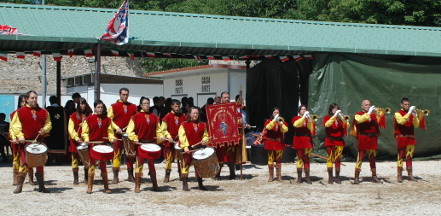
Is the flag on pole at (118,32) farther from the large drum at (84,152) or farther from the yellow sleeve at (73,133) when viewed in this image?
the large drum at (84,152)

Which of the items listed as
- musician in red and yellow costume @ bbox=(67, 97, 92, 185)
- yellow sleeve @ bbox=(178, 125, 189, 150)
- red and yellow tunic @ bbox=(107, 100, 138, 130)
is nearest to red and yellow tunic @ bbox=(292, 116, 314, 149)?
yellow sleeve @ bbox=(178, 125, 189, 150)


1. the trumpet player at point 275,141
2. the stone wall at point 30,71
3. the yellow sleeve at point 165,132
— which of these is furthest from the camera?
the stone wall at point 30,71

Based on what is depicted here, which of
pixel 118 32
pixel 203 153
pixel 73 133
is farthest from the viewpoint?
pixel 118 32

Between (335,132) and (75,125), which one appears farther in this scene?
(335,132)

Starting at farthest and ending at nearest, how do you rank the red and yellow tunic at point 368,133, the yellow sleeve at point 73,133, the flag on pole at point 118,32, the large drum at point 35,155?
the flag on pole at point 118,32
the red and yellow tunic at point 368,133
the yellow sleeve at point 73,133
the large drum at point 35,155

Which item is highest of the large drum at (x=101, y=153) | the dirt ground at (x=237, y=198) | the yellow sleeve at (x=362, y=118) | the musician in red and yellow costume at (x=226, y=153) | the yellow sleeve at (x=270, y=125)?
the yellow sleeve at (x=362, y=118)

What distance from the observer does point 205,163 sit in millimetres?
10328

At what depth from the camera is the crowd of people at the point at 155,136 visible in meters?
10.3

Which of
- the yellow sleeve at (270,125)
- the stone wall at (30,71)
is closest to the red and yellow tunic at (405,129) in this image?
the yellow sleeve at (270,125)

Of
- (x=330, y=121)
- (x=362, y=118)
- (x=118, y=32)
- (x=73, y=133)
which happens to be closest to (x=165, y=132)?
(x=73, y=133)

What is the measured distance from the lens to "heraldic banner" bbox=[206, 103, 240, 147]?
12.0 meters

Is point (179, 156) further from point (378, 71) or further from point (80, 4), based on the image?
point (80, 4)

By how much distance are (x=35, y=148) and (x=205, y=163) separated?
2.81 m

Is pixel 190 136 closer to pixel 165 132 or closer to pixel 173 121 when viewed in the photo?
pixel 165 132
